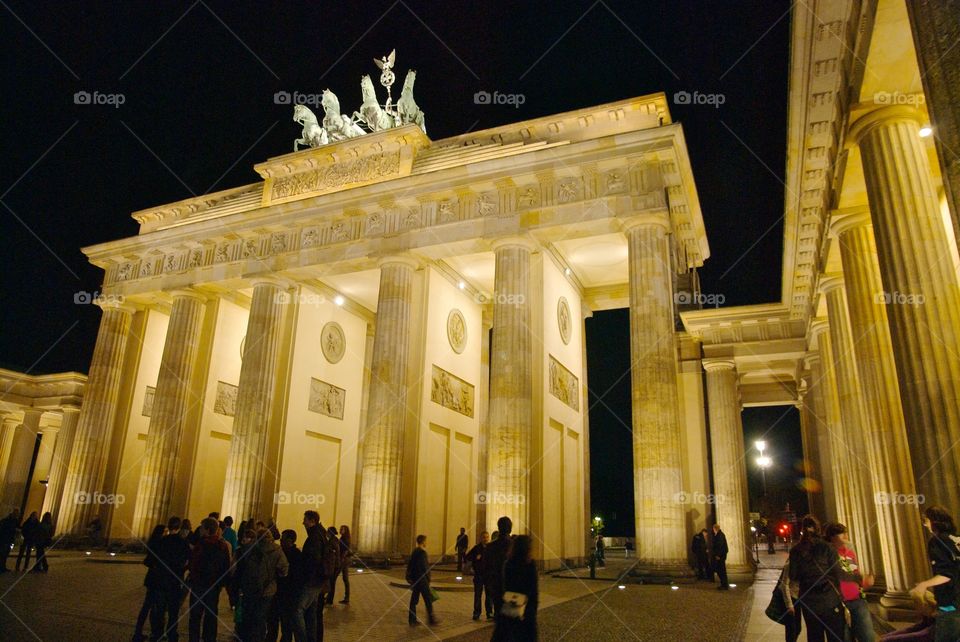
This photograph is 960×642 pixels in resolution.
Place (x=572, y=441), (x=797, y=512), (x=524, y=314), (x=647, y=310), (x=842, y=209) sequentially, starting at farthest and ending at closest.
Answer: (x=797, y=512)
(x=572, y=441)
(x=524, y=314)
(x=647, y=310)
(x=842, y=209)

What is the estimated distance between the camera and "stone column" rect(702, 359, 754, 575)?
21.0 meters

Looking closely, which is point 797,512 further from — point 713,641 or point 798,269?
point 713,641

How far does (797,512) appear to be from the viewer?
52.4m

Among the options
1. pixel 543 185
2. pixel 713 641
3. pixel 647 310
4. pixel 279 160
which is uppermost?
pixel 279 160

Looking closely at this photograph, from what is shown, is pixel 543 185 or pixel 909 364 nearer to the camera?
pixel 909 364

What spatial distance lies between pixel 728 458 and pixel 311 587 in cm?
1844

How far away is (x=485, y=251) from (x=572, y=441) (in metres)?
7.53

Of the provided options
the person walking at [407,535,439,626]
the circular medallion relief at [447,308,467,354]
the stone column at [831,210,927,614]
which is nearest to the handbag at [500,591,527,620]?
the person walking at [407,535,439,626]

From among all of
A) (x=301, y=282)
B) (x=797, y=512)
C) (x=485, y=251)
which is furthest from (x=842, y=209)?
(x=797, y=512)

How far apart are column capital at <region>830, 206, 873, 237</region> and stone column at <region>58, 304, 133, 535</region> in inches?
989

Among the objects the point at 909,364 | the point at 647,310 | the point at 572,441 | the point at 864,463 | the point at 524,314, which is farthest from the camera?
the point at 572,441

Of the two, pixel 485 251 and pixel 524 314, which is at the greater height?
pixel 485 251

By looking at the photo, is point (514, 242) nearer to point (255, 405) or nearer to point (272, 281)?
point (272, 281)

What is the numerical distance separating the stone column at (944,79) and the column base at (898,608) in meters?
7.49
